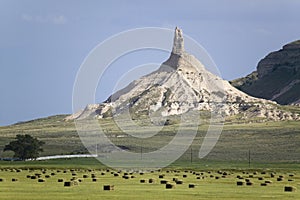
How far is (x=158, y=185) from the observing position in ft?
182

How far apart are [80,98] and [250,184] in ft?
51.2

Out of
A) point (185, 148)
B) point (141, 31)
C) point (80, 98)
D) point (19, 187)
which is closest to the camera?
point (19, 187)

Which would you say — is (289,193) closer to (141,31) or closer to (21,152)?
(141,31)

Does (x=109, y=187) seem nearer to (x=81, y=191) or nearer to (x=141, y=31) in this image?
(x=81, y=191)

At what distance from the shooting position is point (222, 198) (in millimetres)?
43875

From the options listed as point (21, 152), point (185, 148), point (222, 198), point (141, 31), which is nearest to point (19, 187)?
point (222, 198)

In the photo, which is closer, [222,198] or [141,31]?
[222,198]

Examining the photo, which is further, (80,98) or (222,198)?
(80,98)

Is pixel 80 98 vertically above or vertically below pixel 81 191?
above

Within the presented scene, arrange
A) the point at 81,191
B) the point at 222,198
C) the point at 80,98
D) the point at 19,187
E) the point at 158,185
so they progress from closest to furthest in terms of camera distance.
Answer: the point at 222,198 < the point at 81,191 < the point at 19,187 < the point at 158,185 < the point at 80,98

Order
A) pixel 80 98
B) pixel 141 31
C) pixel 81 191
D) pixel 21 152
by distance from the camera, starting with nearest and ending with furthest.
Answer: pixel 81 191 → pixel 80 98 → pixel 141 31 → pixel 21 152

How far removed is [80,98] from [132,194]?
764 inches

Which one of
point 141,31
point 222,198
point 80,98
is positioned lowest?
point 222,198

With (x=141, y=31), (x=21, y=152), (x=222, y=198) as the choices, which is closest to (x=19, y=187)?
(x=222, y=198)
